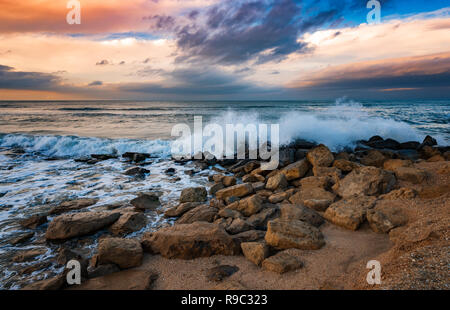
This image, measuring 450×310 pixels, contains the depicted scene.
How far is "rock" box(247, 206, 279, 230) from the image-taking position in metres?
4.20

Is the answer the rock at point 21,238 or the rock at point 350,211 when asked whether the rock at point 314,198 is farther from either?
the rock at point 21,238

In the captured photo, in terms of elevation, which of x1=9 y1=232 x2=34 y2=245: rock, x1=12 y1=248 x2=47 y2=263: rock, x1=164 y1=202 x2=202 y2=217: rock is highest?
x1=164 y1=202 x2=202 y2=217: rock

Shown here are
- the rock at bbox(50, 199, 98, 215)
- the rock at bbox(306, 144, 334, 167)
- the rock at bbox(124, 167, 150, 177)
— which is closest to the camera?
the rock at bbox(50, 199, 98, 215)

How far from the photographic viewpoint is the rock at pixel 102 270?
2.96 m

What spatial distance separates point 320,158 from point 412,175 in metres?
2.10

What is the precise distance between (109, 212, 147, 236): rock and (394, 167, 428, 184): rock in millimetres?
5387

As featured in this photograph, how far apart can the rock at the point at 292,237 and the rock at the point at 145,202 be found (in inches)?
120

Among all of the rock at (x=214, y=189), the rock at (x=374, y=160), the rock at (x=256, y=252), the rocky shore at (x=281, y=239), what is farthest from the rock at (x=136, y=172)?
the rock at (x=374, y=160)

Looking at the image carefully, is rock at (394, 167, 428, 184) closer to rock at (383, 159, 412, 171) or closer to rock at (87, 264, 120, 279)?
rock at (383, 159, 412, 171)

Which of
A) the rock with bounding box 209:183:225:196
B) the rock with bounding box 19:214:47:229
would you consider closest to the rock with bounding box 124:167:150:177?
the rock with bounding box 209:183:225:196

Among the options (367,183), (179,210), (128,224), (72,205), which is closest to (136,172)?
(72,205)

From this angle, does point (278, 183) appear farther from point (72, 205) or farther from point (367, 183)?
point (72, 205)
